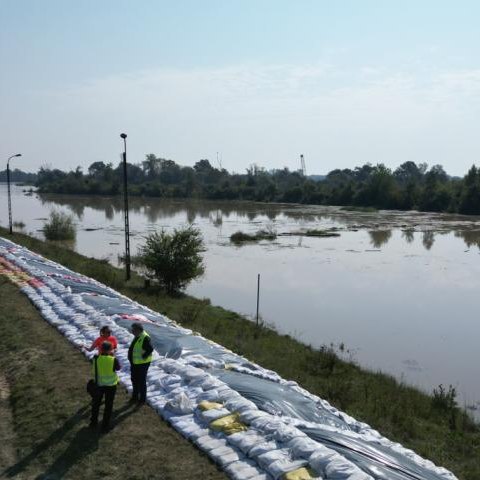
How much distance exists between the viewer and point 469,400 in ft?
42.0

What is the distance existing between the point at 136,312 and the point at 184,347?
12.1 feet

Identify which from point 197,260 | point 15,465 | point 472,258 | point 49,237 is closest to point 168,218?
point 49,237

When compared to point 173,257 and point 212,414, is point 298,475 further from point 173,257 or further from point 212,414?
point 173,257

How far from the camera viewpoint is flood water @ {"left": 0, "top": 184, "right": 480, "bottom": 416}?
53.0ft

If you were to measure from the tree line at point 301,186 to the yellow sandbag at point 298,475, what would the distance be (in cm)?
7632

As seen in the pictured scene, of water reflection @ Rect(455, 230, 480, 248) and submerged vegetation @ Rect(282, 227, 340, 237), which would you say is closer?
water reflection @ Rect(455, 230, 480, 248)

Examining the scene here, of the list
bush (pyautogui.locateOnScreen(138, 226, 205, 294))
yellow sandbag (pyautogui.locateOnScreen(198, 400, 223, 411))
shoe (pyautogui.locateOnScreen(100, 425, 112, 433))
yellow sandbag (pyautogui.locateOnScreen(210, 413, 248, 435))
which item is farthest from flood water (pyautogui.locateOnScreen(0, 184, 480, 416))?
shoe (pyautogui.locateOnScreen(100, 425, 112, 433))

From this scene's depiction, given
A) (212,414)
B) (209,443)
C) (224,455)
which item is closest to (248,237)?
(212,414)

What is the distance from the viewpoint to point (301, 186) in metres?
108

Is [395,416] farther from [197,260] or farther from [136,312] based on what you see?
[197,260]

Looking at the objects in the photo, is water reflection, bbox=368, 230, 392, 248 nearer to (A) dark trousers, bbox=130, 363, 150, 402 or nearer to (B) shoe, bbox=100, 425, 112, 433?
(A) dark trousers, bbox=130, 363, 150, 402

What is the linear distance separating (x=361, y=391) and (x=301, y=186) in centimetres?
9799

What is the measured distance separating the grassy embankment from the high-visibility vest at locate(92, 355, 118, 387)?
4.87 m

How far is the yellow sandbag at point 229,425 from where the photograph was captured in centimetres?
752
